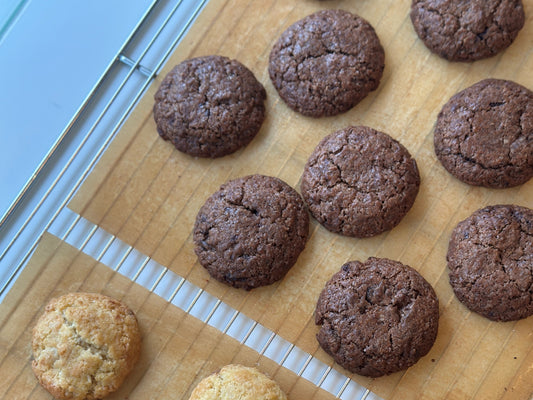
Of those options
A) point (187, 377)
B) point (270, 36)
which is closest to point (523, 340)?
point (187, 377)

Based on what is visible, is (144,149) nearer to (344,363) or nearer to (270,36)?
(270,36)

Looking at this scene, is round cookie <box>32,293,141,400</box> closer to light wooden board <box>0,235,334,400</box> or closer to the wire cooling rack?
light wooden board <box>0,235,334,400</box>

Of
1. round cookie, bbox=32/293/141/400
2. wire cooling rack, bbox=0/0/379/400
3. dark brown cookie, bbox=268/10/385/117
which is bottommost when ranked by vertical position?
round cookie, bbox=32/293/141/400

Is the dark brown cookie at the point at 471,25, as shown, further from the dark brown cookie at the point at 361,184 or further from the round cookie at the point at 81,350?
the round cookie at the point at 81,350

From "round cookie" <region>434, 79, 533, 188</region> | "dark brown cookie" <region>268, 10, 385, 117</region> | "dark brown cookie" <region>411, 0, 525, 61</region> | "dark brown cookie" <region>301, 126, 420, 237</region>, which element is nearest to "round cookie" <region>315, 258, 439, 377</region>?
"dark brown cookie" <region>301, 126, 420, 237</region>

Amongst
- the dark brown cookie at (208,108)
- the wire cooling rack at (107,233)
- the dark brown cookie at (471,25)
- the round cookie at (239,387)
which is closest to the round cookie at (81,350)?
the wire cooling rack at (107,233)

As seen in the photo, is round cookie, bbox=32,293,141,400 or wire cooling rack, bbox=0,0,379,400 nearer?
round cookie, bbox=32,293,141,400

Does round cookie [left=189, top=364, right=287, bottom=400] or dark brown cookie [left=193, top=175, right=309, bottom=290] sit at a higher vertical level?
dark brown cookie [left=193, top=175, right=309, bottom=290]
